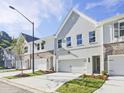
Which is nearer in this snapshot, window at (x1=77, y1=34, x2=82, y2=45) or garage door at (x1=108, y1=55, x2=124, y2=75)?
garage door at (x1=108, y1=55, x2=124, y2=75)

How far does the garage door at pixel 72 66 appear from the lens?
90.3ft

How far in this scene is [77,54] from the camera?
2806cm

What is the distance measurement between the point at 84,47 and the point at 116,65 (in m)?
5.37

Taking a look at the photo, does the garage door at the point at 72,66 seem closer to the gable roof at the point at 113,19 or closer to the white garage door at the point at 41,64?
the white garage door at the point at 41,64

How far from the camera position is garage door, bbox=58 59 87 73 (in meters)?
27.5

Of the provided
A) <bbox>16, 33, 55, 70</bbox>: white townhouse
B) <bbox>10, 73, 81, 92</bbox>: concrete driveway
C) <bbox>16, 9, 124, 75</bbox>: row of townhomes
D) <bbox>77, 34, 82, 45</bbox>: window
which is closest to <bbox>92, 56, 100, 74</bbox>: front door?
<bbox>16, 9, 124, 75</bbox>: row of townhomes

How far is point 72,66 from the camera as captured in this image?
2925 centimetres

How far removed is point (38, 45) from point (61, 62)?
27.0ft

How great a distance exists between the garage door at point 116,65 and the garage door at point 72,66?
14.6 ft

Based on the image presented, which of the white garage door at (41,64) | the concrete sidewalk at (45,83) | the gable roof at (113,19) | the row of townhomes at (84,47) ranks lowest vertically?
the concrete sidewalk at (45,83)

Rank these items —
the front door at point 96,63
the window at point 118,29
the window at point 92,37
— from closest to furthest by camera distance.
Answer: the window at point 118,29 < the window at point 92,37 < the front door at point 96,63

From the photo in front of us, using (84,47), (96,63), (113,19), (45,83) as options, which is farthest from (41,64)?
(113,19)

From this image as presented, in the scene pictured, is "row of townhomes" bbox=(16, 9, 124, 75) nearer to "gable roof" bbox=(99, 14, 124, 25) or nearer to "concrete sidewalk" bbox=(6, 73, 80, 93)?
"gable roof" bbox=(99, 14, 124, 25)

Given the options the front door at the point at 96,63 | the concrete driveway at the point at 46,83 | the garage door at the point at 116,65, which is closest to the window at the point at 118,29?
the garage door at the point at 116,65
